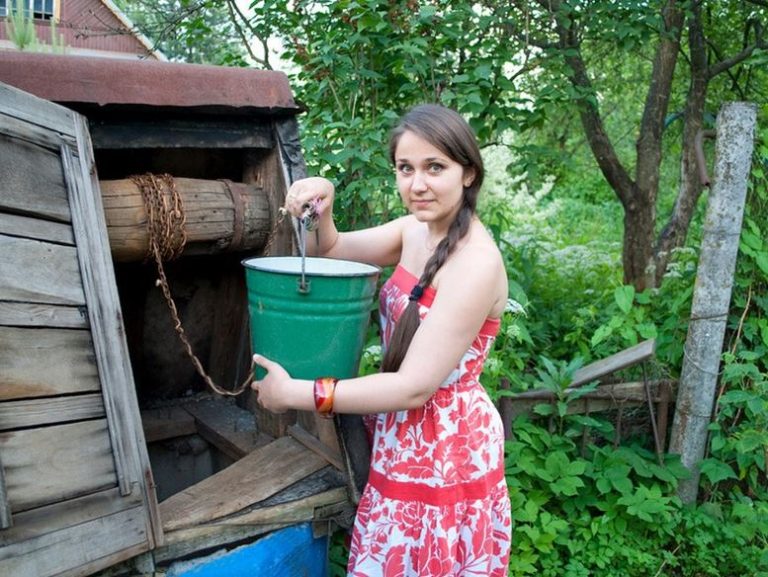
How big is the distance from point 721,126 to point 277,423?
220 cm

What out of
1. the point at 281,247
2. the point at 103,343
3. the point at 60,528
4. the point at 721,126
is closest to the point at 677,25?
the point at 721,126

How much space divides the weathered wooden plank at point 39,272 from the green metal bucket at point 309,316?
43cm

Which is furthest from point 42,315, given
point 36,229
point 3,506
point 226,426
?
point 226,426

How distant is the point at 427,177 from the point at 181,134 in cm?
92

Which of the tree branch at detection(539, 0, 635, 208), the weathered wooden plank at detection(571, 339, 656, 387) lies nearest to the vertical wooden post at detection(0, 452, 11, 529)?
the weathered wooden plank at detection(571, 339, 656, 387)

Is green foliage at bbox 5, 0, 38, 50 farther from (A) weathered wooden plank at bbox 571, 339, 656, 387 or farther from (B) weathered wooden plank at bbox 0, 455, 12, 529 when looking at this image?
(A) weathered wooden plank at bbox 571, 339, 656, 387

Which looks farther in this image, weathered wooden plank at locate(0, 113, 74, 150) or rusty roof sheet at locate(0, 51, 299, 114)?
rusty roof sheet at locate(0, 51, 299, 114)

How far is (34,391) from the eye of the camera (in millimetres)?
1667

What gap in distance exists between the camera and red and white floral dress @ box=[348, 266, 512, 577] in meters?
1.90

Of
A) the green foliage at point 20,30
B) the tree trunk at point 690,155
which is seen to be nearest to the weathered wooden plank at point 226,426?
the green foliage at point 20,30

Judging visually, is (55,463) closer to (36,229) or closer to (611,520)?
(36,229)

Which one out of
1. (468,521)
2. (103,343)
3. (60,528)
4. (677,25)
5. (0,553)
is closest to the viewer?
(0,553)

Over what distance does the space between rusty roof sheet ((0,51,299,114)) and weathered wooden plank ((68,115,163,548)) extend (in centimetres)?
17

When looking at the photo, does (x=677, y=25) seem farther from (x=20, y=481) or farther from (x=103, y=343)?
(x=20, y=481)
